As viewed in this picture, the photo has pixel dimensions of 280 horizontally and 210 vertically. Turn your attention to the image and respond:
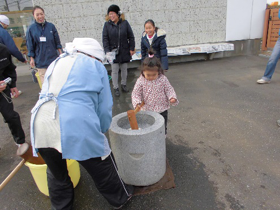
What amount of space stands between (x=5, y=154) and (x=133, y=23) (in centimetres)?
518

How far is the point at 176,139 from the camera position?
9.96 feet

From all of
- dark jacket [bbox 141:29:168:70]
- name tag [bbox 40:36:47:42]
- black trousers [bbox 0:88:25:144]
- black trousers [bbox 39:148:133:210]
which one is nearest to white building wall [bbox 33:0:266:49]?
name tag [bbox 40:36:47:42]

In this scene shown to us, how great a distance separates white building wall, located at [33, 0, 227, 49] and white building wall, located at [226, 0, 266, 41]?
0.23 m

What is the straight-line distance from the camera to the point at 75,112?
1.50 meters

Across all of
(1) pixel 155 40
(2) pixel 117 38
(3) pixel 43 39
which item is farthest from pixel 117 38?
(3) pixel 43 39

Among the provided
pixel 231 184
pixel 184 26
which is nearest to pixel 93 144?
pixel 231 184

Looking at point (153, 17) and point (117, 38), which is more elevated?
point (153, 17)

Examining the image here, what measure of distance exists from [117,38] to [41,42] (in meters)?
1.49

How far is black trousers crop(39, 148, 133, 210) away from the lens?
1.72 metres

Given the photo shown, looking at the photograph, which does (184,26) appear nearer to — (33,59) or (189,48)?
(189,48)

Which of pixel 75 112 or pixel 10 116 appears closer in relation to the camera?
pixel 75 112

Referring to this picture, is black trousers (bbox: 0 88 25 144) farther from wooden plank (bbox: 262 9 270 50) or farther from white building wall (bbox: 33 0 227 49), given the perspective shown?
wooden plank (bbox: 262 9 270 50)

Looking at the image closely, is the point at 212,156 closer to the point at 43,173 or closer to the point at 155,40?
the point at 43,173

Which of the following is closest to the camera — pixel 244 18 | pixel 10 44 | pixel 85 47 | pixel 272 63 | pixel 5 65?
pixel 85 47
